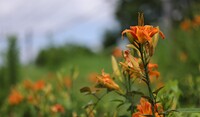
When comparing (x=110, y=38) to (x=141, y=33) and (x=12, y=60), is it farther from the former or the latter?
(x=141, y=33)

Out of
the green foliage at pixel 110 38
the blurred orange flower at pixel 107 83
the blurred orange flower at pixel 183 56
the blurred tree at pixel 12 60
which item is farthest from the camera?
the green foliage at pixel 110 38

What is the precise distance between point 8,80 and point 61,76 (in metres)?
4.19

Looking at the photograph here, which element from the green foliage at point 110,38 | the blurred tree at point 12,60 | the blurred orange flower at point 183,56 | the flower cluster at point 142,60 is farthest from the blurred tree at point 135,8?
the flower cluster at point 142,60

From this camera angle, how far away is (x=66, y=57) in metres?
11.5

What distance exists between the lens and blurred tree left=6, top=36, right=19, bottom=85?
6.29m

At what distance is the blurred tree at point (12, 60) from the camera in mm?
6289

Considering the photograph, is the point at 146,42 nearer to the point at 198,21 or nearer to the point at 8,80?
the point at 198,21

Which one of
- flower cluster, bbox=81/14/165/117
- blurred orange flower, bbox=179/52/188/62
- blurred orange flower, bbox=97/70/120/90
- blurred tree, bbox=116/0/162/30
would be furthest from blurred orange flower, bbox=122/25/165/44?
blurred tree, bbox=116/0/162/30

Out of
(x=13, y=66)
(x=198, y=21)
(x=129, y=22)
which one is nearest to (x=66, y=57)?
(x=13, y=66)

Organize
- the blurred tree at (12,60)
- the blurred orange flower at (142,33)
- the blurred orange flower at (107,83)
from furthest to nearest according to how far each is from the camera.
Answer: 1. the blurred tree at (12,60)
2. the blurred orange flower at (107,83)
3. the blurred orange flower at (142,33)

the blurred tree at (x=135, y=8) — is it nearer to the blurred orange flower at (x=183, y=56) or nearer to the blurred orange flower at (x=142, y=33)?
the blurred orange flower at (x=183, y=56)

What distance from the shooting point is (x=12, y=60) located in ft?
21.6

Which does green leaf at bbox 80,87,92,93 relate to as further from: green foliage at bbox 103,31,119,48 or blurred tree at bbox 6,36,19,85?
green foliage at bbox 103,31,119,48

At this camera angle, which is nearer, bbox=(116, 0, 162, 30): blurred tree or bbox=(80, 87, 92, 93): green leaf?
bbox=(80, 87, 92, 93): green leaf
